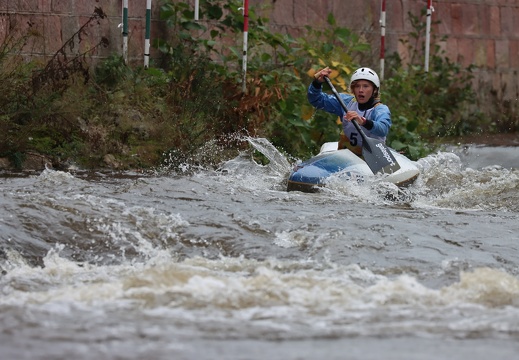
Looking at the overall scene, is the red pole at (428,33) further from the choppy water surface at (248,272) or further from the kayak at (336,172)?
the choppy water surface at (248,272)

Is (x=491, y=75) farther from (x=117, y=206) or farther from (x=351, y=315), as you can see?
(x=351, y=315)

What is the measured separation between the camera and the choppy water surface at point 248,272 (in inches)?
181

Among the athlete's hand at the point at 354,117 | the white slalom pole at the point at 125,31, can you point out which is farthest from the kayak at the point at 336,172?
the white slalom pole at the point at 125,31

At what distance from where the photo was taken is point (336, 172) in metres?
9.61

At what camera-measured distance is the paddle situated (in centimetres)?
987

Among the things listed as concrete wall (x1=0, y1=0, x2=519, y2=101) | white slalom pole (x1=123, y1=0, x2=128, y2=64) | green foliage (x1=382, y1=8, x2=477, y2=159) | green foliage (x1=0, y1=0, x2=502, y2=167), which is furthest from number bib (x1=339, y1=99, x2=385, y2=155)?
green foliage (x1=382, y1=8, x2=477, y2=159)

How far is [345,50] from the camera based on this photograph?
1491cm

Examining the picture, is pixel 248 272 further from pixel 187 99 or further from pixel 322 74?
pixel 187 99

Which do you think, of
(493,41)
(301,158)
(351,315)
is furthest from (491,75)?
(351,315)

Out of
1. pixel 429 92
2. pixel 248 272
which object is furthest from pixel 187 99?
pixel 248 272

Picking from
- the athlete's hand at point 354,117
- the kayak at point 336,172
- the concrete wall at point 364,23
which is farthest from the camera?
the concrete wall at point 364,23

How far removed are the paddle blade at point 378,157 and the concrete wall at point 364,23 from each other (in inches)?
139

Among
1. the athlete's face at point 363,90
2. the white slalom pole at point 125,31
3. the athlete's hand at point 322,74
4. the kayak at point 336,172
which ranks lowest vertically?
the kayak at point 336,172

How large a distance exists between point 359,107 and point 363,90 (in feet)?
0.58
